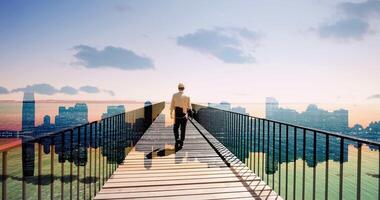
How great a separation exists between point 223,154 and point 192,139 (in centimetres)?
363

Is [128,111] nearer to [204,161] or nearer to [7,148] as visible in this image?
[204,161]

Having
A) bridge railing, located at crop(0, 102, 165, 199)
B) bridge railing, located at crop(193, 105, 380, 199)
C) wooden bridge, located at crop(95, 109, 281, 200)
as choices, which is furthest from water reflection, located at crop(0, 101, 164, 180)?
bridge railing, located at crop(193, 105, 380, 199)

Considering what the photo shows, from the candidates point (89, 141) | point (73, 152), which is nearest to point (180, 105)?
point (89, 141)

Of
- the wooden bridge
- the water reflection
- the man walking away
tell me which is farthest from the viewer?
the man walking away

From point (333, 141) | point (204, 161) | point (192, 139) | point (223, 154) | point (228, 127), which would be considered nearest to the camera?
point (333, 141)

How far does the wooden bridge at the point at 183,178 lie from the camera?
5.25 meters

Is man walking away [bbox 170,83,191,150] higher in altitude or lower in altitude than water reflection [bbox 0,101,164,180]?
higher

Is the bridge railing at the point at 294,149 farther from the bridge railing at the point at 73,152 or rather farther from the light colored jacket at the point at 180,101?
the bridge railing at the point at 73,152

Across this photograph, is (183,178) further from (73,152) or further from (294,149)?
(73,152)

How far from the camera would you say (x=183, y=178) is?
20.7ft

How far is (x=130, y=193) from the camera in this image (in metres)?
5.27

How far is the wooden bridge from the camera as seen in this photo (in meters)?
5.25

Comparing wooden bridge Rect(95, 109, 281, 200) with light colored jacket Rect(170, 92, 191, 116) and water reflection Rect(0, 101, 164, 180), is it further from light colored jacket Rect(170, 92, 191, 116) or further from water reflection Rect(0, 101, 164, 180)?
light colored jacket Rect(170, 92, 191, 116)

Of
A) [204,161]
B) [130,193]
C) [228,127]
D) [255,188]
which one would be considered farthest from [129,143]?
[255,188]
